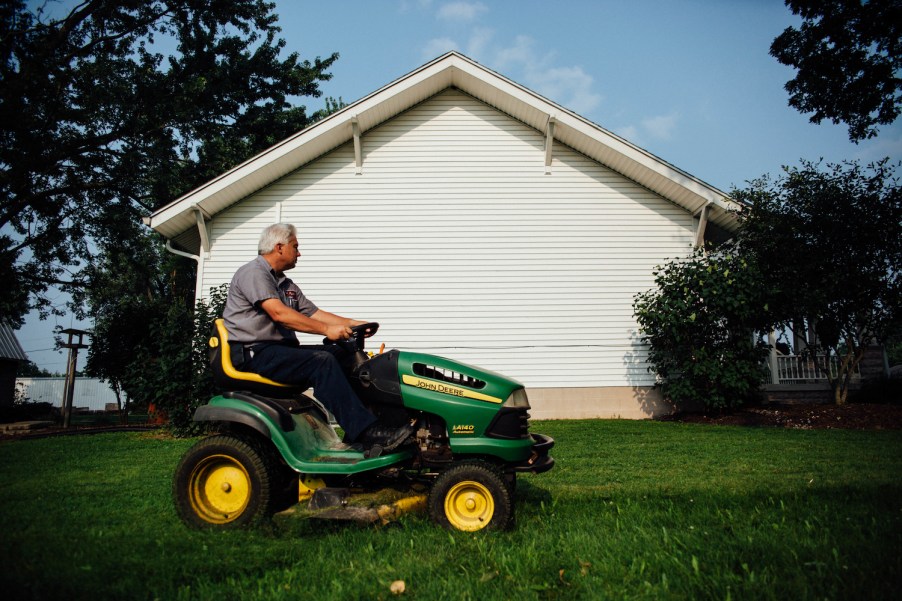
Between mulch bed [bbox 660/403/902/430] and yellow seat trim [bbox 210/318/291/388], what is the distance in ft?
32.0

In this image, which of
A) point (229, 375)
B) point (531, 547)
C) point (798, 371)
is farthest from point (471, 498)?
point (798, 371)

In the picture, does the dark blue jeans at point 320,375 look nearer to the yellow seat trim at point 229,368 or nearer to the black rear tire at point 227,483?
the yellow seat trim at point 229,368

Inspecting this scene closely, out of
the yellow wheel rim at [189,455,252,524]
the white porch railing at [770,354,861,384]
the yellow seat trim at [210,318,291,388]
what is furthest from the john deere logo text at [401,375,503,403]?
the white porch railing at [770,354,861,384]

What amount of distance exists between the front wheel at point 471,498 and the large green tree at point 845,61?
14.3 meters

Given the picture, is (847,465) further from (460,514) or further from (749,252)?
(749,252)

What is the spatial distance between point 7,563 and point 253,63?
2266cm

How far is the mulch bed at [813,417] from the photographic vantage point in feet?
35.9

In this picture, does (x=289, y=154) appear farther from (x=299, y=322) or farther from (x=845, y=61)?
(x=845, y=61)

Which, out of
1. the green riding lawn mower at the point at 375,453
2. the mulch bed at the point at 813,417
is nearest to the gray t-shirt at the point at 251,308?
the green riding lawn mower at the point at 375,453

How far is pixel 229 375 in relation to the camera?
14.1ft

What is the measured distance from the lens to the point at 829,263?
12.8 m

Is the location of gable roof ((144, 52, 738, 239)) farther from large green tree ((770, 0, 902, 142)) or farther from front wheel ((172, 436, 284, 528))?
front wheel ((172, 436, 284, 528))

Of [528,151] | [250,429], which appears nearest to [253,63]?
[528,151]

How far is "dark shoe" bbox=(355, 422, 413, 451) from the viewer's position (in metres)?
4.10
